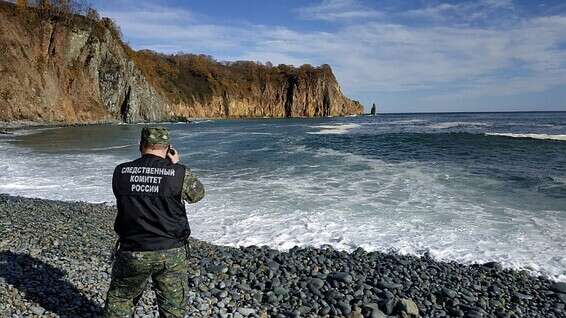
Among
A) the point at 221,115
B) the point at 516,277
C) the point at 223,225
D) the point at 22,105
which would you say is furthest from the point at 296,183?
the point at 221,115

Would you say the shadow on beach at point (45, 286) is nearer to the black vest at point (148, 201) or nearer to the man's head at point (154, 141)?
the black vest at point (148, 201)

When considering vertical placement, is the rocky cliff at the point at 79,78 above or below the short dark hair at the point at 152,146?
above

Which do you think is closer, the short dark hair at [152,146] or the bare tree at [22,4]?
the short dark hair at [152,146]

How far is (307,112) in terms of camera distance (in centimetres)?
15138

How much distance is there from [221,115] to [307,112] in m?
38.0

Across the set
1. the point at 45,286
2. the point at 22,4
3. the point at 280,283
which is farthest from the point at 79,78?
the point at 280,283

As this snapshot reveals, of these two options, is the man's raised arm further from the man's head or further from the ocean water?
the ocean water

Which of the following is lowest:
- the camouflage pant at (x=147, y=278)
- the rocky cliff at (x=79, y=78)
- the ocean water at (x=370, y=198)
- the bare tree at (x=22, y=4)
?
the ocean water at (x=370, y=198)

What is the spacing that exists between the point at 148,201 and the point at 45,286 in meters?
2.79

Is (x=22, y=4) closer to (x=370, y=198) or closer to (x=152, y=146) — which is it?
(x=370, y=198)

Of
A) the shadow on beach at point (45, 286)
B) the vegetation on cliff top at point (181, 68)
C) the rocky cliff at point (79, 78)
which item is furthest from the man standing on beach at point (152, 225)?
the vegetation on cliff top at point (181, 68)

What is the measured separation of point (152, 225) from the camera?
3.61 m

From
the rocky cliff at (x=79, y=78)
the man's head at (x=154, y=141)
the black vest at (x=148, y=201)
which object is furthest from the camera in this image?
the rocky cliff at (x=79, y=78)

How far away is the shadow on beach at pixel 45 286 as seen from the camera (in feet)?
15.7
